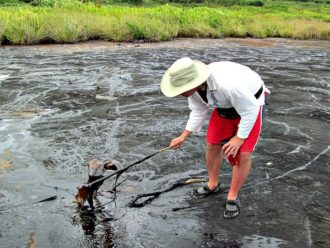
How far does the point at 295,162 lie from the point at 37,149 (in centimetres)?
325

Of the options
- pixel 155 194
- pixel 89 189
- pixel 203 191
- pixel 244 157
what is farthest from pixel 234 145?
pixel 89 189

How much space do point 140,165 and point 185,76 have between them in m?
2.06

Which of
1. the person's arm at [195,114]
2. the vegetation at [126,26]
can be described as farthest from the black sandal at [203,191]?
the vegetation at [126,26]

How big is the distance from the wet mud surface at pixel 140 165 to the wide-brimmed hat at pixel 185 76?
123 cm

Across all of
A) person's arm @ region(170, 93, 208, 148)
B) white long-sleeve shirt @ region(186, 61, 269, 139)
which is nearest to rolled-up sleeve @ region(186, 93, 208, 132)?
person's arm @ region(170, 93, 208, 148)

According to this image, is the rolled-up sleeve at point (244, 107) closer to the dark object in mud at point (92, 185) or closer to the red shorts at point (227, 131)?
the red shorts at point (227, 131)

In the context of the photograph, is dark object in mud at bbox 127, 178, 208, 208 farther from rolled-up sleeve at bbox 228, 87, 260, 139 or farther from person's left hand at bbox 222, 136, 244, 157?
rolled-up sleeve at bbox 228, 87, 260, 139

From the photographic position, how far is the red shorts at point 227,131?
369 cm

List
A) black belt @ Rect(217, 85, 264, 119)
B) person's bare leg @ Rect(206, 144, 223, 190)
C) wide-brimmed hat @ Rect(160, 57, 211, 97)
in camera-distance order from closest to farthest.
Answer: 1. wide-brimmed hat @ Rect(160, 57, 211, 97)
2. black belt @ Rect(217, 85, 264, 119)
3. person's bare leg @ Rect(206, 144, 223, 190)

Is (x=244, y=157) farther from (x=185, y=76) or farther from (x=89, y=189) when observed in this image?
(x=89, y=189)

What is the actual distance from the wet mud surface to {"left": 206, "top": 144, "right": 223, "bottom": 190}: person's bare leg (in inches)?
6.2

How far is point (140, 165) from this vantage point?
17.2 feet

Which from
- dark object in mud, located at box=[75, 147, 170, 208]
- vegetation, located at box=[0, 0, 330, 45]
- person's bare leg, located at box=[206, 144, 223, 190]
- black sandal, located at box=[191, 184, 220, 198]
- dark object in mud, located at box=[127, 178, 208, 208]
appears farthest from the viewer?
vegetation, located at box=[0, 0, 330, 45]

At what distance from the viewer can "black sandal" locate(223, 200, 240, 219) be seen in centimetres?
396
